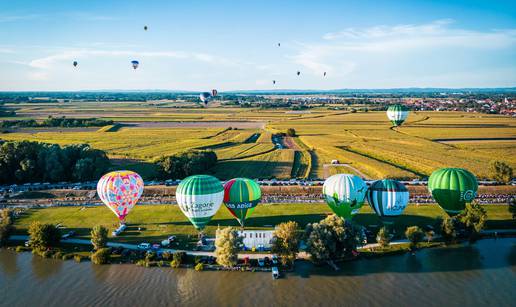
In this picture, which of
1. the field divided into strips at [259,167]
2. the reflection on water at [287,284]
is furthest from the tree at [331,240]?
the field divided into strips at [259,167]

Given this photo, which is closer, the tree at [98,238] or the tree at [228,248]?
the tree at [228,248]

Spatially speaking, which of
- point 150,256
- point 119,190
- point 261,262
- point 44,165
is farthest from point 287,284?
point 44,165

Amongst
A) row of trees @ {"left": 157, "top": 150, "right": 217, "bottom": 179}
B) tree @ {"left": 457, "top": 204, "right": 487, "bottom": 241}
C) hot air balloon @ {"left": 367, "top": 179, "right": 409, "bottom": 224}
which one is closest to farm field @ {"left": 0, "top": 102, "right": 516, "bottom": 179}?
row of trees @ {"left": 157, "top": 150, "right": 217, "bottom": 179}

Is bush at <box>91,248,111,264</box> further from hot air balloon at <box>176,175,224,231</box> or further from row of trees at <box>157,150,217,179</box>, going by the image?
row of trees at <box>157,150,217,179</box>

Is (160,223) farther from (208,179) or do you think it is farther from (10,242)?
(10,242)

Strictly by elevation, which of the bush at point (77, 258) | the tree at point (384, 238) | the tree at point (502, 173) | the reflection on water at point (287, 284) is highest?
the tree at point (502, 173)

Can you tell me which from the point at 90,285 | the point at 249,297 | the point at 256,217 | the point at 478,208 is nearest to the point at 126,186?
the point at 90,285

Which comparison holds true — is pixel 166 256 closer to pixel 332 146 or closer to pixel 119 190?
pixel 119 190

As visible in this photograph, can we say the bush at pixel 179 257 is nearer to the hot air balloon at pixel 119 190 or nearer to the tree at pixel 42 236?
the hot air balloon at pixel 119 190
